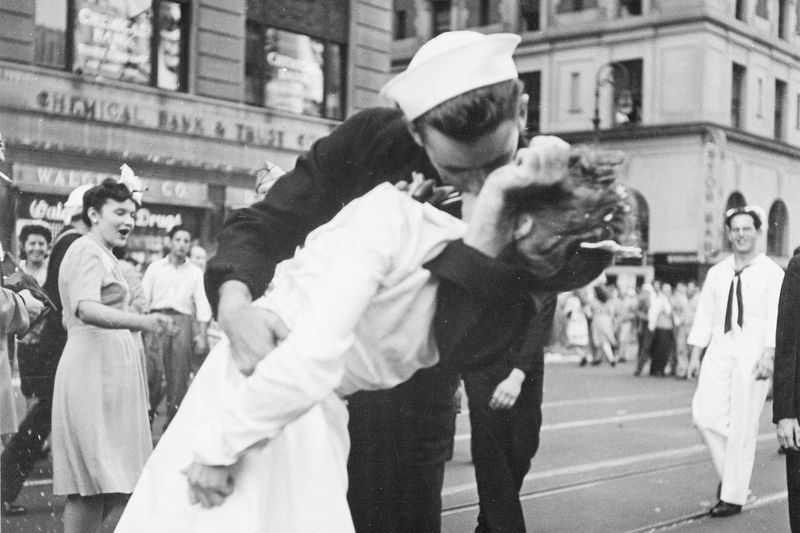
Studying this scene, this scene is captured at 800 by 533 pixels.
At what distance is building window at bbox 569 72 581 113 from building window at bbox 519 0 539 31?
2.59m

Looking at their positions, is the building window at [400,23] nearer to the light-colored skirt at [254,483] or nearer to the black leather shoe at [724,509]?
the black leather shoe at [724,509]

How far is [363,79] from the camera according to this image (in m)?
21.5

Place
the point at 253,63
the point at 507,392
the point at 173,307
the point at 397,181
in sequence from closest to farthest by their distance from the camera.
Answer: the point at 397,181 < the point at 507,392 < the point at 173,307 < the point at 253,63

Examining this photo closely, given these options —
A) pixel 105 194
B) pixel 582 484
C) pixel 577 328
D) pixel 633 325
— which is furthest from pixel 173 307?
pixel 633 325

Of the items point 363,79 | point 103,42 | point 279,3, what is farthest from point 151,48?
point 363,79

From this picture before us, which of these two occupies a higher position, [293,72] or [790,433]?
[293,72]

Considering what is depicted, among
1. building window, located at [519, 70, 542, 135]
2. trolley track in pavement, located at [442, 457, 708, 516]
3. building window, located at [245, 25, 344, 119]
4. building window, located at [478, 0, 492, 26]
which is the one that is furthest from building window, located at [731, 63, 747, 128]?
trolley track in pavement, located at [442, 457, 708, 516]

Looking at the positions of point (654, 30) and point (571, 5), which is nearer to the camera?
point (654, 30)

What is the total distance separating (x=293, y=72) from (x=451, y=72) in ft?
61.5

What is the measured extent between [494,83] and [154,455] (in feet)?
3.23

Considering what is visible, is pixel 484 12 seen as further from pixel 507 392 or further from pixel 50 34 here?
pixel 507 392

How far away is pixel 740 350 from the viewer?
750cm

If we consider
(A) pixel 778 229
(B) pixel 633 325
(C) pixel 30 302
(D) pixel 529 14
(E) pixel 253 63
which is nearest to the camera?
(C) pixel 30 302

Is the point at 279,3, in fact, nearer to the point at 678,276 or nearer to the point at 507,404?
the point at 507,404
